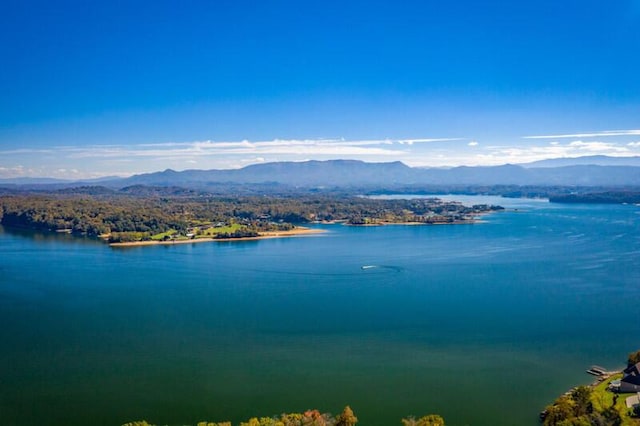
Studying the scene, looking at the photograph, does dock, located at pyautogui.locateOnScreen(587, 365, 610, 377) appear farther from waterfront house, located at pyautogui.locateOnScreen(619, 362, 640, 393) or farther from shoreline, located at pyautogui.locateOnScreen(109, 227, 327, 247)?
shoreline, located at pyautogui.locateOnScreen(109, 227, 327, 247)

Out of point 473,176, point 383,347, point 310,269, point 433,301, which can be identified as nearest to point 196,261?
point 310,269

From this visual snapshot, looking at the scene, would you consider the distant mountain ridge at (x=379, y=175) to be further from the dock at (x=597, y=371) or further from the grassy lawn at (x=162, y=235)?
the dock at (x=597, y=371)

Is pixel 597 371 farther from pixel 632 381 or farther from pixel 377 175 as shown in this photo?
pixel 377 175

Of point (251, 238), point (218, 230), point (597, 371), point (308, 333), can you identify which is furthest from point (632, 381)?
point (218, 230)

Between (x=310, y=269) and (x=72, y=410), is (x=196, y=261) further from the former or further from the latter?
(x=72, y=410)

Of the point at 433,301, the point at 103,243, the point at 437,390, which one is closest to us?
the point at 437,390

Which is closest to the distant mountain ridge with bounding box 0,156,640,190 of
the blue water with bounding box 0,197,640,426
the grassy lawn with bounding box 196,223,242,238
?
the grassy lawn with bounding box 196,223,242,238

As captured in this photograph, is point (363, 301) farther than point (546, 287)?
No
